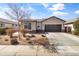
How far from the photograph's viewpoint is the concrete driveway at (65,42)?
5980 mm

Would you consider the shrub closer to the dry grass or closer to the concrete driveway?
the dry grass

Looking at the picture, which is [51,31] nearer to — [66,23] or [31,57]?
[66,23]

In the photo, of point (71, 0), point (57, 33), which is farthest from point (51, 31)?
point (71, 0)

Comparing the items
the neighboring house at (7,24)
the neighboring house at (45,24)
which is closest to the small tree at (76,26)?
the neighboring house at (45,24)

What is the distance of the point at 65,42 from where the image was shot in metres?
6.17

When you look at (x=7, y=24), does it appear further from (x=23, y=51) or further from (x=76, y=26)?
(x=76, y=26)

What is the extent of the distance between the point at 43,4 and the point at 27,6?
457 mm

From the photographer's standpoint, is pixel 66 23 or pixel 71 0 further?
pixel 66 23

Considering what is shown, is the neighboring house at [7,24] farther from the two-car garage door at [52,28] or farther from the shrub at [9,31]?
the two-car garage door at [52,28]

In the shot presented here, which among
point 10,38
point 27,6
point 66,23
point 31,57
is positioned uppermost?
point 27,6

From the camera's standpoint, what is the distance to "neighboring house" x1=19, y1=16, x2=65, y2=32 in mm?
6176

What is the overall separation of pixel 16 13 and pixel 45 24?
917 millimetres

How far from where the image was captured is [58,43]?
618 cm

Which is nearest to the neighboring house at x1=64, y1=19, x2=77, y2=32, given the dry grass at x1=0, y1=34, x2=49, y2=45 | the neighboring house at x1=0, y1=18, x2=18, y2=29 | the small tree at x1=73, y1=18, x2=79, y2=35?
the small tree at x1=73, y1=18, x2=79, y2=35
